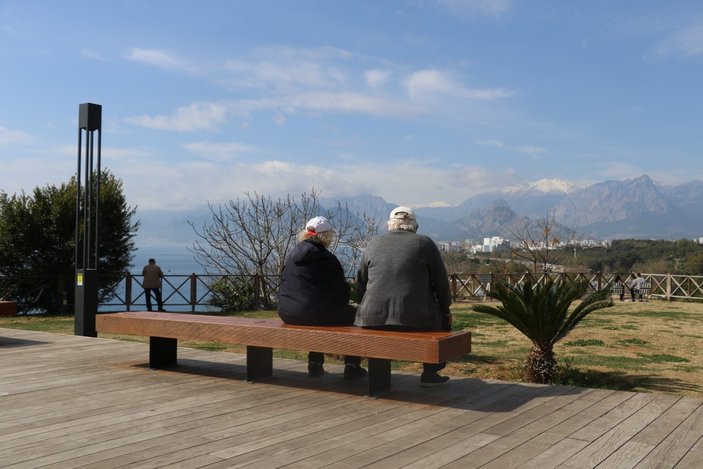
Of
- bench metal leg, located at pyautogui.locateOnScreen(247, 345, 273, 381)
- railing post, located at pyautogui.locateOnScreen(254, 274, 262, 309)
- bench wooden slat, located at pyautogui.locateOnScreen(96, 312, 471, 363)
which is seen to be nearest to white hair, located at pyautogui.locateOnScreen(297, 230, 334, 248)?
bench wooden slat, located at pyautogui.locateOnScreen(96, 312, 471, 363)

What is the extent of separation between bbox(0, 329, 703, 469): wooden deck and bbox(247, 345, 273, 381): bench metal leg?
13 cm

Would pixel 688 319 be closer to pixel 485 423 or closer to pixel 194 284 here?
pixel 194 284

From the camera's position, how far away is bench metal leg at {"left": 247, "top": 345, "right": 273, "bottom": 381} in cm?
558

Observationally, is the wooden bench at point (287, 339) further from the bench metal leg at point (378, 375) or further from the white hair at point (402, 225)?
the white hair at point (402, 225)

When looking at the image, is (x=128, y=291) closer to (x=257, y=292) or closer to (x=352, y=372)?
(x=257, y=292)

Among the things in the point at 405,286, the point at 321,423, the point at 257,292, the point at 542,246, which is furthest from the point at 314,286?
the point at 542,246

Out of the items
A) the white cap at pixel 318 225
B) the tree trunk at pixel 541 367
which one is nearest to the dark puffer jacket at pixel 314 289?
the white cap at pixel 318 225

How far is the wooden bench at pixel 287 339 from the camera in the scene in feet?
14.4

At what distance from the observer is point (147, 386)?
5.36 metres

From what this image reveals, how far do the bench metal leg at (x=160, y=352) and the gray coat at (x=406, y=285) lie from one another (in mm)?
2197

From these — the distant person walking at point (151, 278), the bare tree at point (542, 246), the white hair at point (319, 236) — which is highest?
the bare tree at point (542, 246)

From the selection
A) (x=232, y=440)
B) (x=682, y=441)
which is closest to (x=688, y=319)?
(x=682, y=441)

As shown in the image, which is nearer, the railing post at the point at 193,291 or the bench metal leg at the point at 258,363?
the bench metal leg at the point at 258,363

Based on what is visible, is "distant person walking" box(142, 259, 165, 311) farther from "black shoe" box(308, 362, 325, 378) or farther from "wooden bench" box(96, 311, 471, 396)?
"black shoe" box(308, 362, 325, 378)
